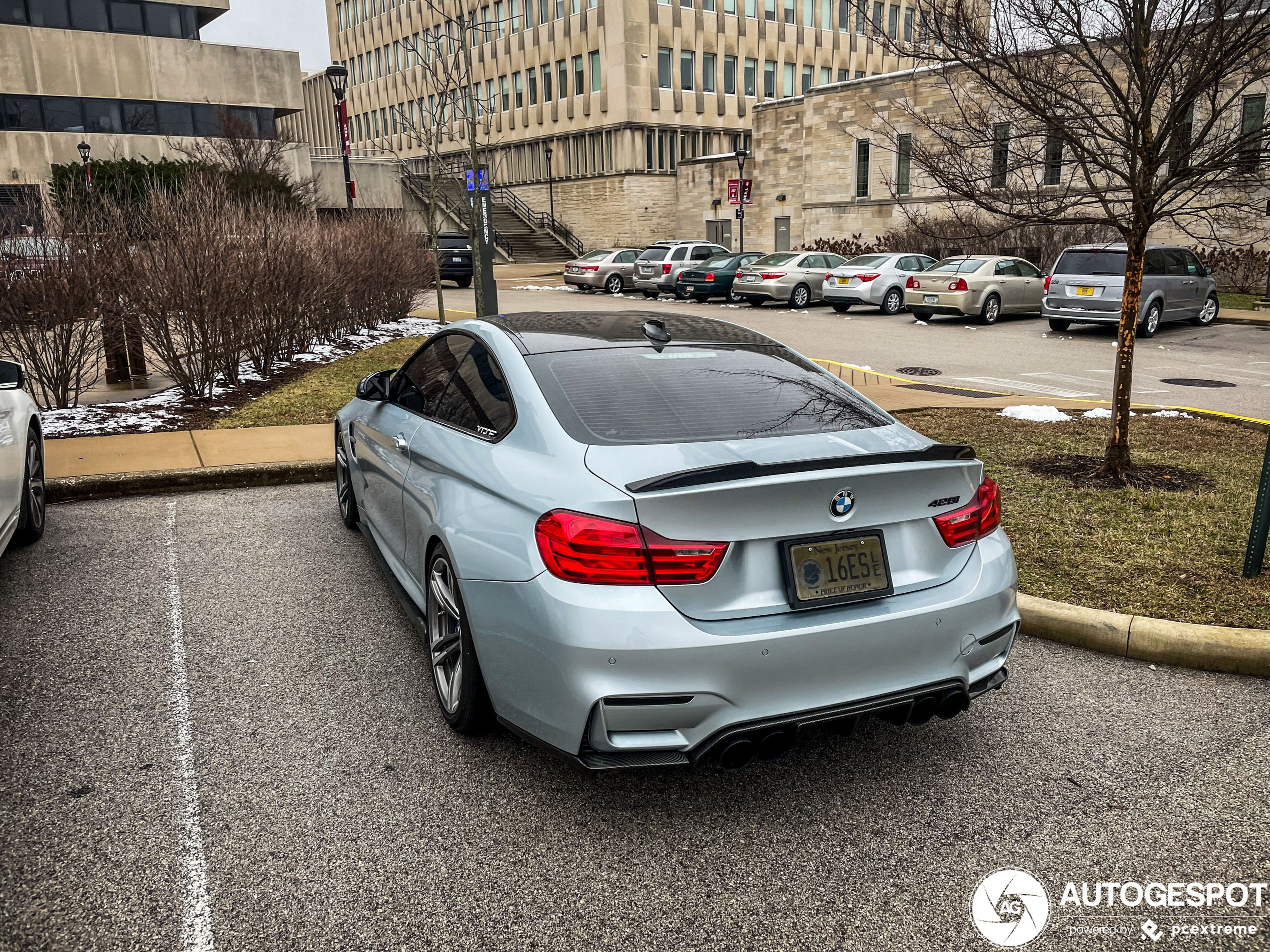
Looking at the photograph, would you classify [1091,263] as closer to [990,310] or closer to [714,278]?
[990,310]

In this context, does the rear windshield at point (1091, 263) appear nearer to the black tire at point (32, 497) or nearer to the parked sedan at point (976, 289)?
the parked sedan at point (976, 289)

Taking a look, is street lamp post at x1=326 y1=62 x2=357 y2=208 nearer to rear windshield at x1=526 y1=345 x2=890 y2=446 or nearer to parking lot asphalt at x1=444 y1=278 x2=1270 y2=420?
parking lot asphalt at x1=444 y1=278 x2=1270 y2=420

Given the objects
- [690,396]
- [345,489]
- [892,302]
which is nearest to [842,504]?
[690,396]

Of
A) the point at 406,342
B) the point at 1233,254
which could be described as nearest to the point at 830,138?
the point at 1233,254

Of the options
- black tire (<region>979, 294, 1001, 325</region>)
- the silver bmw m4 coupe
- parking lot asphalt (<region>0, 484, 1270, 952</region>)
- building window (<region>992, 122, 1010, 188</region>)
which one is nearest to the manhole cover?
building window (<region>992, 122, 1010, 188</region>)

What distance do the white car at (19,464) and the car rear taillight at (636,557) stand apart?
13.1 ft

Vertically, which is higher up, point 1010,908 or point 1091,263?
point 1091,263

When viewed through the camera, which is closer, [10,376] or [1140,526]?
[10,376]

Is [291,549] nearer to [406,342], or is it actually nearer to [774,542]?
[774,542]

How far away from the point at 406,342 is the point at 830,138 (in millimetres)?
34358

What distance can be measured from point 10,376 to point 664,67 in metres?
60.3

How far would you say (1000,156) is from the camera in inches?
284

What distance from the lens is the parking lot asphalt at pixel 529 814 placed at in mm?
2805

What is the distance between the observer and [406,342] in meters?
16.9
